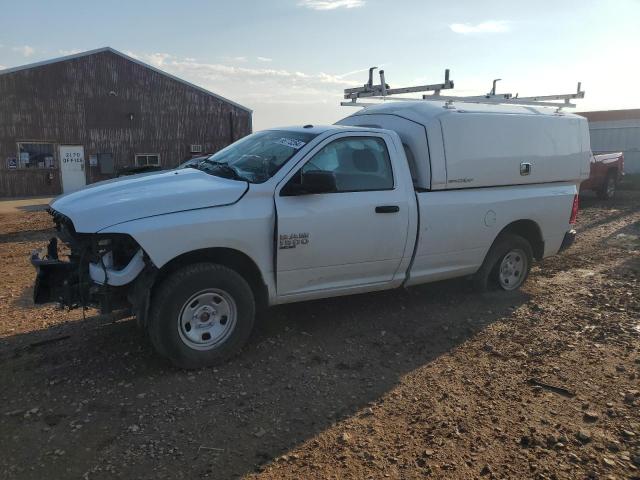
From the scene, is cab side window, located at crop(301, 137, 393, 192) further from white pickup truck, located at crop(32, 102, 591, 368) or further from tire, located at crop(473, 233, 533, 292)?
tire, located at crop(473, 233, 533, 292)

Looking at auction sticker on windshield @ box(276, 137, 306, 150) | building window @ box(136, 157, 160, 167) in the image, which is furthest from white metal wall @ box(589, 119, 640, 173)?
auction sticker on windshield @ box(276, 137, 306, 150)

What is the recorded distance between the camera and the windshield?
4551 mm

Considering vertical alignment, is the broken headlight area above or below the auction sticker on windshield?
below

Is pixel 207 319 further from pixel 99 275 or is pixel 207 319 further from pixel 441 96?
pixel 441 96

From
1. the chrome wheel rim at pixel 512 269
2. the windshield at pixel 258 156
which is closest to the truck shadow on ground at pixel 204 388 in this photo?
the chrome wheel rim at pixel 512 269

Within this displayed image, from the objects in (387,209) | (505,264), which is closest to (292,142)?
(387,209)

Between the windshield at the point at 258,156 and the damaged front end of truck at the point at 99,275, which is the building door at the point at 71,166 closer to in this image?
the windshield at the point at 258,156

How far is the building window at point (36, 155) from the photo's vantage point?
2097cm

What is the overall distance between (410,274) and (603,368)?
1897 millimetres

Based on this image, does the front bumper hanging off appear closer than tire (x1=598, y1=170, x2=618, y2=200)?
Yes

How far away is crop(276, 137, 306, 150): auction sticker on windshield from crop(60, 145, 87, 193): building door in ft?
64.2

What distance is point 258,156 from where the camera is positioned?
486cm

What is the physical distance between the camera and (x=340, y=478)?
2908 mm

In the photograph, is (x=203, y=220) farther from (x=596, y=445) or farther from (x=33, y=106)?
(x=33, y=106)
